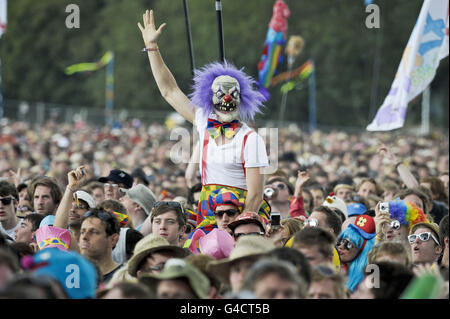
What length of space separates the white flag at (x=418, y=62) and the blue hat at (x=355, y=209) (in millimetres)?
2077

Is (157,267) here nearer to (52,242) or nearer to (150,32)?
(52,242)

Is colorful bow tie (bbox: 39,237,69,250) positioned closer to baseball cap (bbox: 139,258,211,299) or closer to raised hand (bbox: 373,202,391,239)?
baseball cap (bbox: 139,258,211,299)

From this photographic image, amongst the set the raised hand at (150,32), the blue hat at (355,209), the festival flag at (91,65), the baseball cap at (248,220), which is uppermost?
the festival flag at (91,65)

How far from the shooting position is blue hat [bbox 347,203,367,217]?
900 centimetres

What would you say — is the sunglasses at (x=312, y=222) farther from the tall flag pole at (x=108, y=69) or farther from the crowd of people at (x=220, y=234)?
the tall flag pole at (x=108, y=69)

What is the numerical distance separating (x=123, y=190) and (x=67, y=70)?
4825 centimetres

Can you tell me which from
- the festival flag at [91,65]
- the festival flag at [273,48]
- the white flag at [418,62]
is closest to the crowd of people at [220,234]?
the white flag at [418,62]

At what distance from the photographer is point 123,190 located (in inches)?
369

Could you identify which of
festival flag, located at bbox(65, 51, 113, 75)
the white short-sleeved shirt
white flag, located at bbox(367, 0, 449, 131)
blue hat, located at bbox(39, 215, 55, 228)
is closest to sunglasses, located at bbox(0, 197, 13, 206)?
blue hat, located at bbox(39, 215, 55, 228)

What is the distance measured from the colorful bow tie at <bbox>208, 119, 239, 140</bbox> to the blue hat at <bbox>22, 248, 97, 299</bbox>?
7.22 feet

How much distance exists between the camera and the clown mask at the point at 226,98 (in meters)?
6.76

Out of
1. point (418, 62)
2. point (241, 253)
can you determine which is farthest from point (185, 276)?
point (418, 62)
